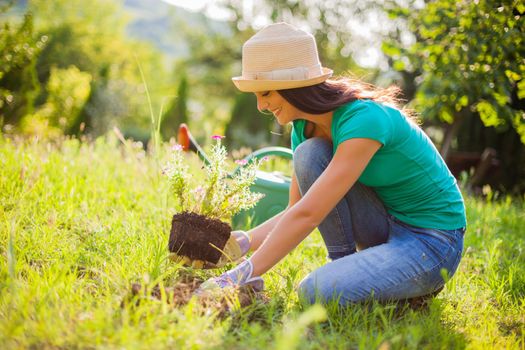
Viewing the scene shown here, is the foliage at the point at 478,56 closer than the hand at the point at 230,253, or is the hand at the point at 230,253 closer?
the hand at the point at 230,253

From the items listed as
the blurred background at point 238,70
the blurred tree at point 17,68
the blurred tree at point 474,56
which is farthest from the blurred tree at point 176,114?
the blurred tree at point 474,56

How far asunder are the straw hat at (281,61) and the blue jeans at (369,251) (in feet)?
1.03

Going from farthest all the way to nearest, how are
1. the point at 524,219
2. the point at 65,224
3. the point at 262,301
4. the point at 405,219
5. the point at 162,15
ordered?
the point at 162,15 < the point at 524,219 < the point at 65,224 < the point at 405,219 < the point at 262,301

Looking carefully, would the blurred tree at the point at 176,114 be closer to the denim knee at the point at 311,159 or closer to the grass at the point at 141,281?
the grass at the point at 141,281

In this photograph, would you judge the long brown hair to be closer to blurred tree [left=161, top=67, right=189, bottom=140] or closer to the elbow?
the elbow

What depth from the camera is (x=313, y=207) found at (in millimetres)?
1747

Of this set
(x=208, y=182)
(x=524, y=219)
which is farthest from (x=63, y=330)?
(x=524, y=219)

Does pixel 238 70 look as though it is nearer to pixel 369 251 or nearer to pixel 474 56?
pixel 474 56

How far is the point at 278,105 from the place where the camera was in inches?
77.0

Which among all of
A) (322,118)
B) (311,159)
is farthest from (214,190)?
(322,118)

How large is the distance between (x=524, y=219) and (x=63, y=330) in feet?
11.5

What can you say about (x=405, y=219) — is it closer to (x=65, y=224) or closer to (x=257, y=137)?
(x=65, y=224)

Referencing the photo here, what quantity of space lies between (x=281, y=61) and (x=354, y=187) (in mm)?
598

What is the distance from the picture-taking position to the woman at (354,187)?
5.83 ft
